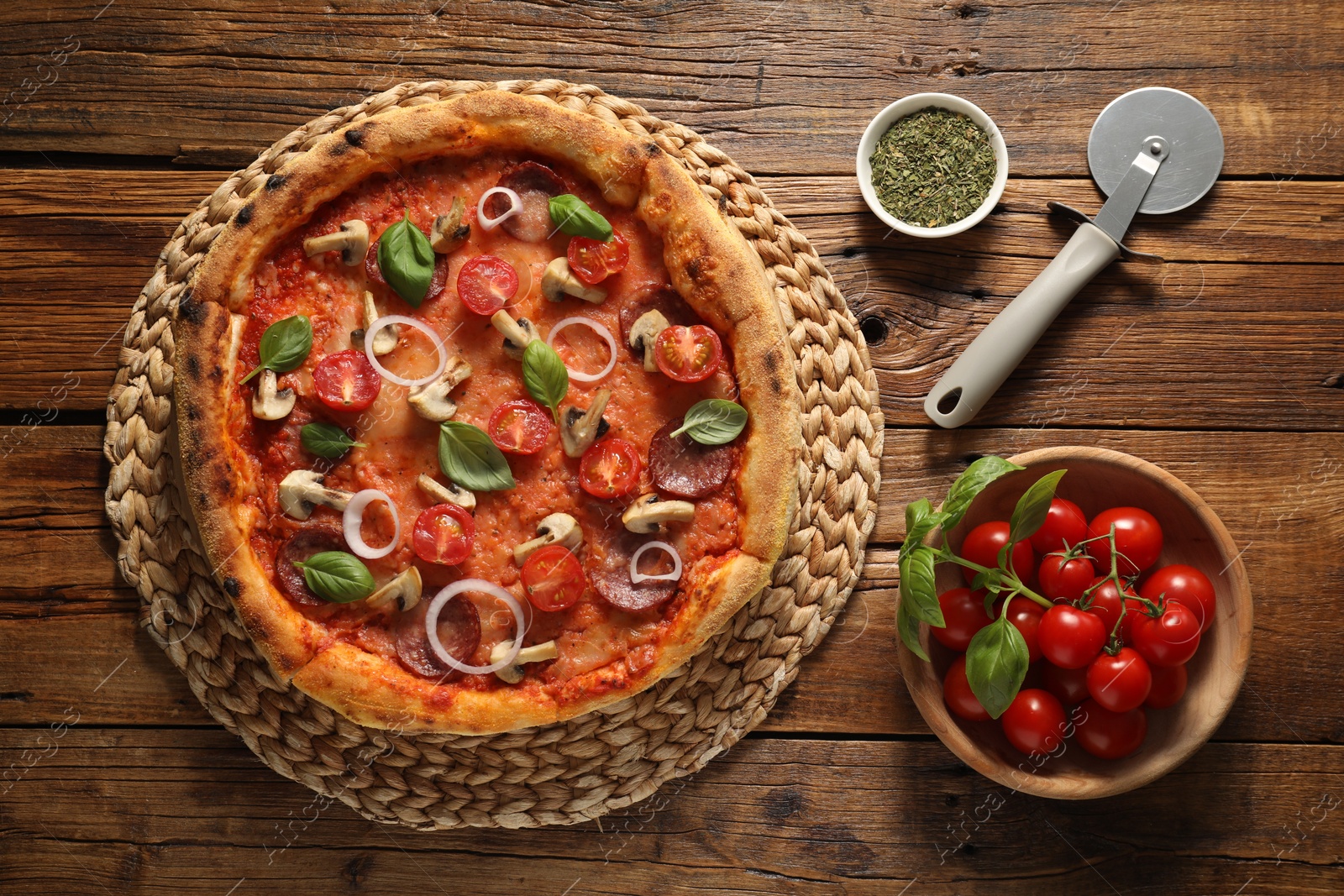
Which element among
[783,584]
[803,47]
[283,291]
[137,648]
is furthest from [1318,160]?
[137,648]

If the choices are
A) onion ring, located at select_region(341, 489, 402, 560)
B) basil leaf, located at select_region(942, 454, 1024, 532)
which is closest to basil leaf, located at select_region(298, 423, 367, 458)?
onion ring, located at select_region(341, 489, 402, 560)

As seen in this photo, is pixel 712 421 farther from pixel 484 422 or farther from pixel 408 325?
pixel 408 325

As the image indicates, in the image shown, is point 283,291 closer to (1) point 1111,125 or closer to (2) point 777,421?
(2) point 777,421

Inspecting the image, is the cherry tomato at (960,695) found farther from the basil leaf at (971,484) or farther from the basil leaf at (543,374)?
the basil leaf at (543,374)

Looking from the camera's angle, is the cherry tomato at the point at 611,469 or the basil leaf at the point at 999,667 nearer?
the basil leaf at the point at 999,667

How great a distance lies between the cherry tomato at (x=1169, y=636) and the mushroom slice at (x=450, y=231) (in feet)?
9.20

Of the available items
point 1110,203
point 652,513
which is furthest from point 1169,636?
point 652,513

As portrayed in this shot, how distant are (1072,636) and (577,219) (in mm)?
2265

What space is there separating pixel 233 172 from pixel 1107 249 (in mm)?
3680

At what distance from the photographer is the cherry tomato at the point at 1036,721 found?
338 centimetres

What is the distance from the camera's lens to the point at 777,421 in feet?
10.5

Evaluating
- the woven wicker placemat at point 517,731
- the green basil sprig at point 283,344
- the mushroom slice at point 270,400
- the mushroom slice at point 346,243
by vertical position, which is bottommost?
the woven wicker placemat at point 517,731

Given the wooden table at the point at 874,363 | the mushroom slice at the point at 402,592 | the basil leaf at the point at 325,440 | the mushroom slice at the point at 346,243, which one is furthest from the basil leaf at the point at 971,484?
the mushroom slice at the point at 346,243

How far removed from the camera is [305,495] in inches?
126
